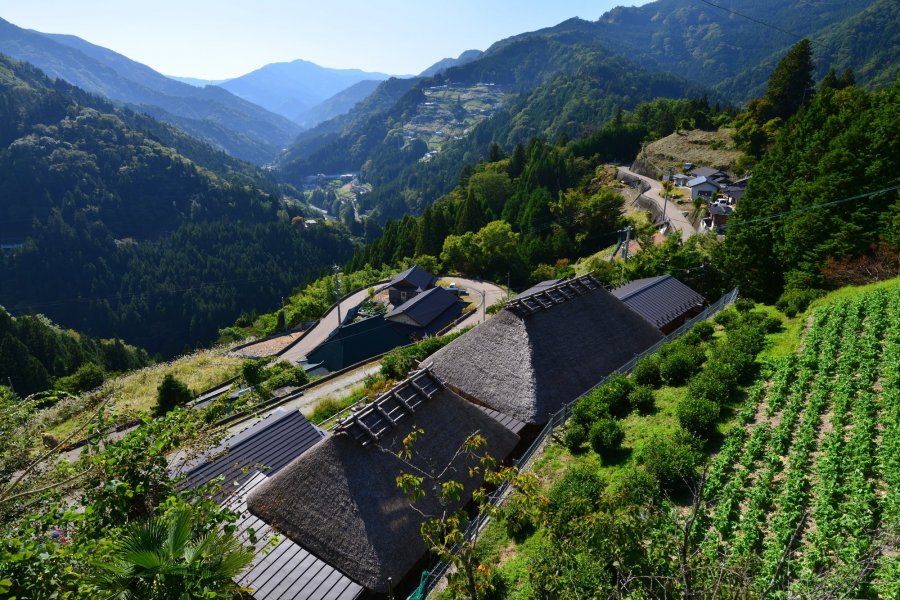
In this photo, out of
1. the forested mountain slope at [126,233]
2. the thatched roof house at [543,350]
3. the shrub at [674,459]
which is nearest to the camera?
the shrub at [674,459]

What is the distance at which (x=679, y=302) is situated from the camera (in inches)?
1027

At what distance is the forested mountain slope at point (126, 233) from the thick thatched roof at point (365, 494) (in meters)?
102

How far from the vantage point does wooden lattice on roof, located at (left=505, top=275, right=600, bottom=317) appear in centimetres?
1902

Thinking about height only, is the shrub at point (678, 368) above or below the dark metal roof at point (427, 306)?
above

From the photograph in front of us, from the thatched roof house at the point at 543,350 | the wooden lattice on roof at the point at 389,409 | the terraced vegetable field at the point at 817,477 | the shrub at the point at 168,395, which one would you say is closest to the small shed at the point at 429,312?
the shrub at the point at 168,395

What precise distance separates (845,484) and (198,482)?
50.6 feet

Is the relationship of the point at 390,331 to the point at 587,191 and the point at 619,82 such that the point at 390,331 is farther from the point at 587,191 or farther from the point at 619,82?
the point at 619,82

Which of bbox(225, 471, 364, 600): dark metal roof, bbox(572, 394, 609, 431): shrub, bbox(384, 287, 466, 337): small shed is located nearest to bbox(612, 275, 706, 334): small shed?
bbox(572, 394, 609, 431): shrub

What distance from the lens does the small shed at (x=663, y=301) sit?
24.0 metres

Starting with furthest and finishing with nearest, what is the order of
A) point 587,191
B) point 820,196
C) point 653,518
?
1. point 587,191
2. point 820,196
3. point 653,518

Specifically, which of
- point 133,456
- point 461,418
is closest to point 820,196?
point 461,418

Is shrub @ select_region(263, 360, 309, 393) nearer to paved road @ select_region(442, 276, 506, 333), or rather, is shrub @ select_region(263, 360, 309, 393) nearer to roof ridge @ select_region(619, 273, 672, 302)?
paved road @ select_region(442, 276, 506, 333)

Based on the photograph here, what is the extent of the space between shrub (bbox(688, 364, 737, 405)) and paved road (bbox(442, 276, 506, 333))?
85.0ft

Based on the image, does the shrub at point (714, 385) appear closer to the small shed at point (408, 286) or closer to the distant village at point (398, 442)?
the distant village at point (398, 442)
